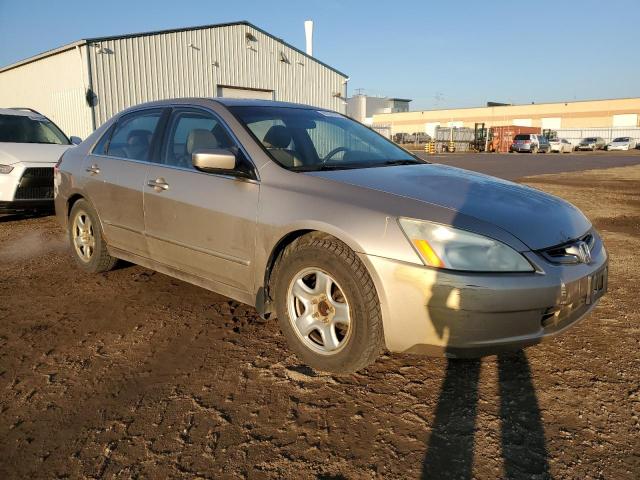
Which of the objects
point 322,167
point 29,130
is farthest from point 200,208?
point 29,130

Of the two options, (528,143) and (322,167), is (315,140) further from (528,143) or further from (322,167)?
(528,143)

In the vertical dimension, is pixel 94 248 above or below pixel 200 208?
below

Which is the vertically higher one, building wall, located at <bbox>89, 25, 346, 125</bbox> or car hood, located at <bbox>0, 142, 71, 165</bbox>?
building wall, located at <bbox>89, 25, 346, 125</bbox>

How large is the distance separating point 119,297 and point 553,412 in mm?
3208

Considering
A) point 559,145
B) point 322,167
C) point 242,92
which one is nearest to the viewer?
point 322,167

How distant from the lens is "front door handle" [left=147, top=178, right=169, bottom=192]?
3.60 m

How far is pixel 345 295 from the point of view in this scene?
2600mm

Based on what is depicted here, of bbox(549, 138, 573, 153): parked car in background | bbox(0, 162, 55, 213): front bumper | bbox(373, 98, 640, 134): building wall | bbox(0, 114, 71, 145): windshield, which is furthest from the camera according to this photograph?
bbox(373, 98, 640, 134): building wall

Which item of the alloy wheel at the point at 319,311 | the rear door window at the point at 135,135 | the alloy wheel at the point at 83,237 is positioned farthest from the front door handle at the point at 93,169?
the alloy wheel at the point at 319,311

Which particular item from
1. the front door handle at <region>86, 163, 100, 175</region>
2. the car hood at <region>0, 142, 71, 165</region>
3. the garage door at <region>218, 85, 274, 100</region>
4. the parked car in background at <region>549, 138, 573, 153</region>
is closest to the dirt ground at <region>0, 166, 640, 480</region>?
the front door handle at <region>86, 163, 100, 175</region>

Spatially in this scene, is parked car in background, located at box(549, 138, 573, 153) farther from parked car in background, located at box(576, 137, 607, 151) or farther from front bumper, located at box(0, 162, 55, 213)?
front bumper, located at box(0, 162, 55, 213)

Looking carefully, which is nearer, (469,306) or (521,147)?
(469,306)

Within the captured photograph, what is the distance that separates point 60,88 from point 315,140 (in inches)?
597

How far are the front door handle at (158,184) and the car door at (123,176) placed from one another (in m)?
0.14
